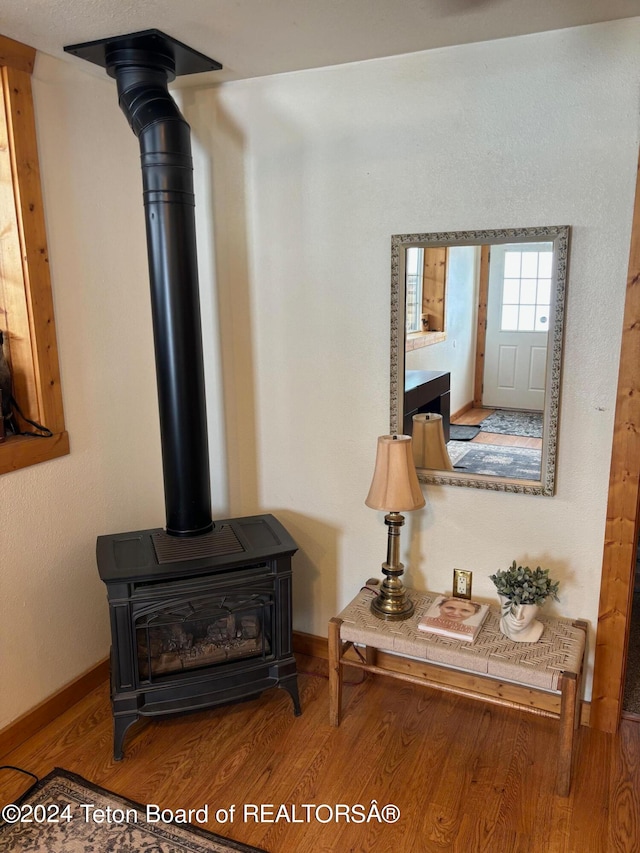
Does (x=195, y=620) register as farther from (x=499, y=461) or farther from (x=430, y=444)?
(x=499, y=461)

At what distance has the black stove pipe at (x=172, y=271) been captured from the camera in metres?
2.14

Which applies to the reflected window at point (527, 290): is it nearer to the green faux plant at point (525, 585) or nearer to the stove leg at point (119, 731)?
the green faux plant at point (525, 585)

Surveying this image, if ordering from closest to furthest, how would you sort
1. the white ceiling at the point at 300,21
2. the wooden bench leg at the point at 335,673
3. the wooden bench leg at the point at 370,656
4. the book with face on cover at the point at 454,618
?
the white ceiling at the point at 300,21
the book with face on cover at the point at 454,618
the wooden bench leg at the point at 335,673
the wooden bench leg at the point at 370,656

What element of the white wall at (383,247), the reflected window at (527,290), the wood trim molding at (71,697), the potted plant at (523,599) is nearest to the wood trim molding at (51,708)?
the wood trim molding at (71,697)

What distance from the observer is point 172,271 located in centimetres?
224

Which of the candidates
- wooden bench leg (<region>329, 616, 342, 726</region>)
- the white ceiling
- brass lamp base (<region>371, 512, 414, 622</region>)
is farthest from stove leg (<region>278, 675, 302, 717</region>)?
the white ceiling

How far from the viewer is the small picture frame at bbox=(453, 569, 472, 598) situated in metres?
2.47

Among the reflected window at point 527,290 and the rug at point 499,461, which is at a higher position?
the reflected window at point 527,290

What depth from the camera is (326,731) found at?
2338 millimetres

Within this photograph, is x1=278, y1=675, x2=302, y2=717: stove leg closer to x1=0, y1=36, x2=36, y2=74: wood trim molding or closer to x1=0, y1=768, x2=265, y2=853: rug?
x1=0, y1=768, x2=265, y2=853: rug

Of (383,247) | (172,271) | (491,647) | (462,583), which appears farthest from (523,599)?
(172,271)

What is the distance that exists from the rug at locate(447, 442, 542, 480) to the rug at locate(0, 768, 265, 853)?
1403 mm

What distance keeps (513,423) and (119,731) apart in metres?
1.72

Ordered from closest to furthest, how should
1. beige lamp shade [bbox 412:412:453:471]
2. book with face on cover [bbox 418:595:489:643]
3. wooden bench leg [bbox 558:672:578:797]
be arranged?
wooden bench leg [bbox 558:672:578:797], book with face on cover [bbox 418:595:489:643], beige lamp shade [bbox 412:412:453:471]
